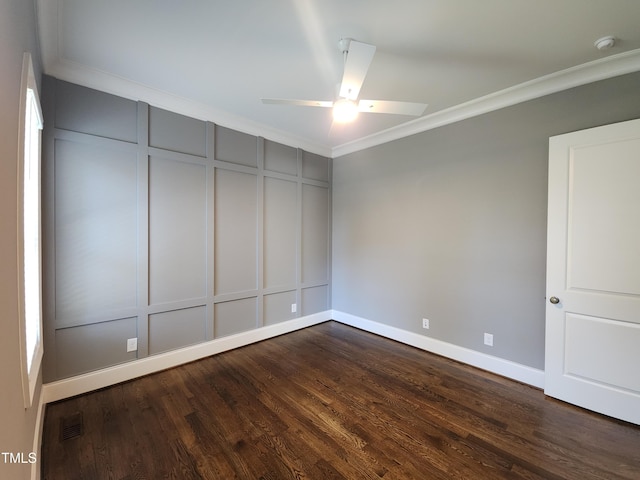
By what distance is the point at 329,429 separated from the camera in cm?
193

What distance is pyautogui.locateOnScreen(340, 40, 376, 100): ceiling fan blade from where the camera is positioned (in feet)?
5.23

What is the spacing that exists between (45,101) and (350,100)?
2415 mm

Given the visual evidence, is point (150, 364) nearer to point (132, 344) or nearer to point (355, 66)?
point (132, 344)

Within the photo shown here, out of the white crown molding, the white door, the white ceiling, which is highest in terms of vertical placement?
the white ceiling

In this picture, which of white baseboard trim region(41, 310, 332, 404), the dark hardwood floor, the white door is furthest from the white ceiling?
the dark hardwood floor

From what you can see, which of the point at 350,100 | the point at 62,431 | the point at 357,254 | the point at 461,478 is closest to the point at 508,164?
the point at 350,100

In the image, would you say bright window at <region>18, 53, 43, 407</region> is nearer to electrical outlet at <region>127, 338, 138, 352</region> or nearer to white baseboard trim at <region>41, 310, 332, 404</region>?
white baseboard trim at <region>41, 310, 332, 404</region>

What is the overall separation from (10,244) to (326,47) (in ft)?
6.92

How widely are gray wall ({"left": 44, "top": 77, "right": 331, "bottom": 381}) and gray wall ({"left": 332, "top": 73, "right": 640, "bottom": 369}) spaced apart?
1.20 m

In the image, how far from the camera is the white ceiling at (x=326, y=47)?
1670mm

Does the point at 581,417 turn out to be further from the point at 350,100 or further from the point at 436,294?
the point at 350,100

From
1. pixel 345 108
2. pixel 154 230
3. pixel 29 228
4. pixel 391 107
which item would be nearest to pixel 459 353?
pixel 391 107

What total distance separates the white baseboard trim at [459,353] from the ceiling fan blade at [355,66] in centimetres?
278

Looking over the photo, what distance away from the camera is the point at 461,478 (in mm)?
1544
